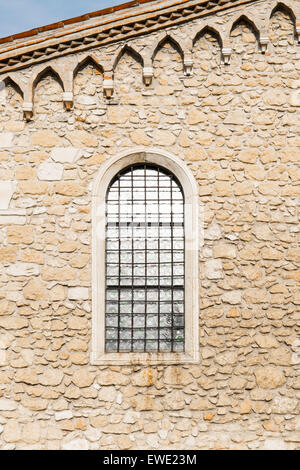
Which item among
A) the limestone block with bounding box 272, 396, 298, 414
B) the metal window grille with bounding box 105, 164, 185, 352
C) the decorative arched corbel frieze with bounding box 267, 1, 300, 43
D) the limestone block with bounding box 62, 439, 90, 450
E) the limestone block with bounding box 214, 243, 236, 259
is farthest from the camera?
the decorative arched corbel frieze with bounding box 267, 1, 300, 43

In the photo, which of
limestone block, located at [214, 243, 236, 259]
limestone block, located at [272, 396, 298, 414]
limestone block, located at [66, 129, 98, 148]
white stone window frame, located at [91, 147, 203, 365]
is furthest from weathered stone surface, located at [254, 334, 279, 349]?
limestone block, located at [66, 129, 98, 148]

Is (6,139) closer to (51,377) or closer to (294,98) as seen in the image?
(51,377)

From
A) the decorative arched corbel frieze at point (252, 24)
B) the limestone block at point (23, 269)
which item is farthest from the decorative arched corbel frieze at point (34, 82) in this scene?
the decorative arched corbel frieze at point (252, 24)

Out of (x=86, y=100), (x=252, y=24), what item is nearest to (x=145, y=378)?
(x=86, y=100)

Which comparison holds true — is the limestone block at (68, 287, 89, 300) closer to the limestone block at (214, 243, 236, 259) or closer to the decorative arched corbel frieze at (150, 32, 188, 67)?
the limestone block at (214, 243, 236, 259)

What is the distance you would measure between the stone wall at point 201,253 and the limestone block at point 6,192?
0.05 ft

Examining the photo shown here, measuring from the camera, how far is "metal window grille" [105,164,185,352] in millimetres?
6238

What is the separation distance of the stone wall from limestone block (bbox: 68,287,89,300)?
0.05 feet

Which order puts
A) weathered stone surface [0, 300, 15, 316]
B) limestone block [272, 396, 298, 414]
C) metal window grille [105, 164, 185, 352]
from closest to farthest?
limestone block [272, 396, 298, 414]
weathered stone surface [0, 300, 15, 316]
metal window grille [105, 164, 185, 352]

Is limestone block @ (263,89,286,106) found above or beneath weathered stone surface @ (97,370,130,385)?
above

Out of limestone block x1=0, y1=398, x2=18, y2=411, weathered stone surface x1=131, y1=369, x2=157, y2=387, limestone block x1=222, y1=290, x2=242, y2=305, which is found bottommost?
limestone block x1=0, y1=398, x2=18, y2=411

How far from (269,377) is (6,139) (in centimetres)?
477

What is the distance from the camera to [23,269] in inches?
240

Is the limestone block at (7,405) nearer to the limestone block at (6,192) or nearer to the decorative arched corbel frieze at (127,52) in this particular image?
the limestone block at (6,192)
